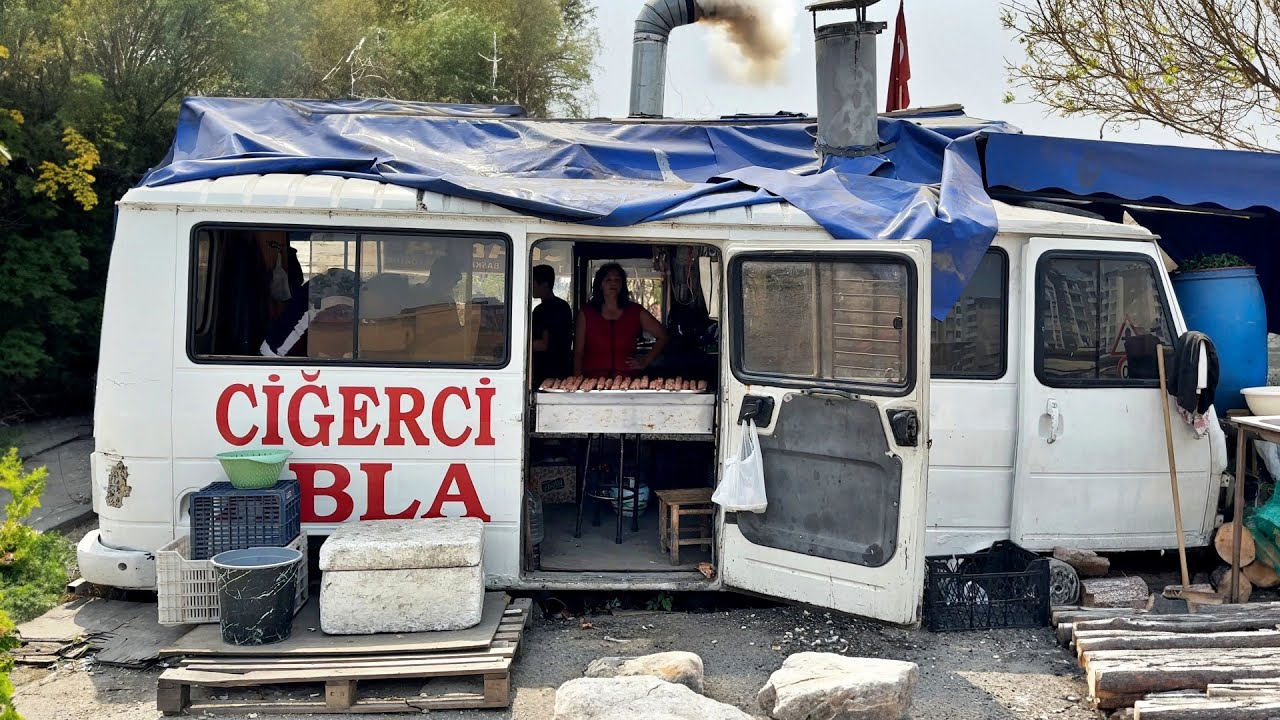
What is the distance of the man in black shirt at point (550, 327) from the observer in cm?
770

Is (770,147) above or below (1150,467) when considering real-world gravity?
above

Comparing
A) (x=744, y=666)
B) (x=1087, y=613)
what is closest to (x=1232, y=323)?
(x=1087, y=613)

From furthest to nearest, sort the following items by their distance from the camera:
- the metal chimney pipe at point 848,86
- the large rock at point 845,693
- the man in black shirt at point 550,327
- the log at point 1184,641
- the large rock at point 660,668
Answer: the man in black shirt at point 550,327, the metal chimney pipe at point 848,86, the log at point 1184,641, the large rock at point 660,668, the large rock at point 845,693

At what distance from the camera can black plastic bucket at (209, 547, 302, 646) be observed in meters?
4.84

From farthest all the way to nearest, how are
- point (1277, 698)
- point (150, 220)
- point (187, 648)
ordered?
point (150, 220) < point (187, 648) < point (1277, 698)

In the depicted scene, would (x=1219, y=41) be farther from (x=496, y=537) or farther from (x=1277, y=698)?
(x=496, y=537)

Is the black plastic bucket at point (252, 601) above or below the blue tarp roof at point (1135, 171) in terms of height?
below

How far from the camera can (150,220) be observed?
541 centimetres

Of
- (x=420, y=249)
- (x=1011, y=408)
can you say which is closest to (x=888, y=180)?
(x=1011, y=408)

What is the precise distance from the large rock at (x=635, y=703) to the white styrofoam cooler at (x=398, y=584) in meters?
0.91

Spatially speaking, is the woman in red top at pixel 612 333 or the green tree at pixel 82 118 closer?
the woman in red top at pixel 612 333

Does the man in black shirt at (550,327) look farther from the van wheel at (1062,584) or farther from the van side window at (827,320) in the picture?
the van wheel at (1062,584)

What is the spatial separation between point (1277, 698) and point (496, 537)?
375 cm

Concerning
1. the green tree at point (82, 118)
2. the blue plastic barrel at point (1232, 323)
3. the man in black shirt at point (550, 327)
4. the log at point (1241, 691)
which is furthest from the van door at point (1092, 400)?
the green tree at point (82, 118)
